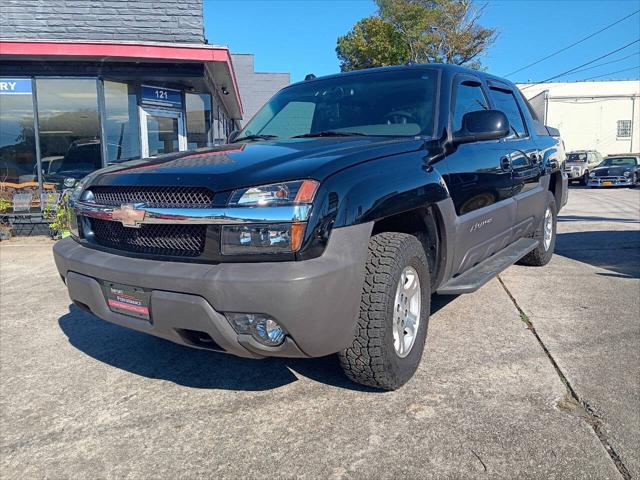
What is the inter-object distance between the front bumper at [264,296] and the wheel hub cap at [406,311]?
0.47 m

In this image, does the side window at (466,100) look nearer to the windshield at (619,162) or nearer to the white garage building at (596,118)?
the windshield at (619,162)

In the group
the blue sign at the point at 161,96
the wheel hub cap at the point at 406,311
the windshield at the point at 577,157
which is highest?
the blue sign at the point at 161,96

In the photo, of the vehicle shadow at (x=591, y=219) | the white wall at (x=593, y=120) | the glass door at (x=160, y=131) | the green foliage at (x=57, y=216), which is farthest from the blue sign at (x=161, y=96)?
the white wall at (x=593, y=120)

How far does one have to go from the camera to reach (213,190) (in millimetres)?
2357

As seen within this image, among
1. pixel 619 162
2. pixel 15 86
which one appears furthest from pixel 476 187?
pixel 619 162

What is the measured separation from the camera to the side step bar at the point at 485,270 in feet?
11.1

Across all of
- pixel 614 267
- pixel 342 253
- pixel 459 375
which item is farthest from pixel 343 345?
pixel 614 267

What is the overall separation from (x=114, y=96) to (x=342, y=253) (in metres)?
8.91

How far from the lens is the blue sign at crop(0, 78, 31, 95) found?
30.8 feet

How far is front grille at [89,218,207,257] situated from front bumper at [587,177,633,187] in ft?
72.4

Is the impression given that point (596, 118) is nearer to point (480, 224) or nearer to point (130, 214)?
point (480, 224)

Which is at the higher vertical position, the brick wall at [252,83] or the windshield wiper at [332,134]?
the brick wall at [252,83]

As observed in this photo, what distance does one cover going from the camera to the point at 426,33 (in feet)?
91.7

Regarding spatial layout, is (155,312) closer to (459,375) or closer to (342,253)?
(342,253)
